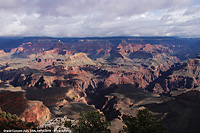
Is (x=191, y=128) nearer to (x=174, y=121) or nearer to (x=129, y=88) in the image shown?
(x=174, y=121)

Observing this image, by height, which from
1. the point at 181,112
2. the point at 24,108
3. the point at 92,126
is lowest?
the point at 181,112

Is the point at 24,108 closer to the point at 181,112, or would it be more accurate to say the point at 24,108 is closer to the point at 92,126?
the point at 92,126

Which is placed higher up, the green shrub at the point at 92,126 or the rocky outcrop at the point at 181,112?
the green shrub at the point at 92,126

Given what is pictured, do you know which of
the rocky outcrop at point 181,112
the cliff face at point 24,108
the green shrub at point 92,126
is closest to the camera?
the green shrub at point 92,126

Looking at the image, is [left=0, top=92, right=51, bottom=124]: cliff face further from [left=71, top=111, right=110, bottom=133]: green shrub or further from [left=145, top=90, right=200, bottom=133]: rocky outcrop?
[left=145, top=90, right=200, bottom=133]: rocky outcrop

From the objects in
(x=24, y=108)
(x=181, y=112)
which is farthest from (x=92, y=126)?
(x=181, y=112)

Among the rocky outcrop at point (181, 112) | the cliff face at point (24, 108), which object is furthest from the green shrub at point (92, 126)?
the rocky outcrop at point (181, 112)

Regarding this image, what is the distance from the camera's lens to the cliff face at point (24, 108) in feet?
210

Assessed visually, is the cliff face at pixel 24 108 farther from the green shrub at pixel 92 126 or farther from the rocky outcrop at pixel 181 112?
the rocky outcrop at pixel 181 112

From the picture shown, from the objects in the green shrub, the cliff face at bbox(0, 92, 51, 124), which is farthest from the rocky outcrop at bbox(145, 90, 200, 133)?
the cliff face at bbox(0, 92, 51, 124)

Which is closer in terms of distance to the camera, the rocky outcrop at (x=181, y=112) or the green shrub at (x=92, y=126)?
the green shrub at (x=92, y=126)

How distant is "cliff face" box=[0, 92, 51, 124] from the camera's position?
64.0 meters

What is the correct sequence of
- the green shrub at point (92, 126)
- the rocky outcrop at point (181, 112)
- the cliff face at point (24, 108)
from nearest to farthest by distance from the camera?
the green shrub at point (92, 126), the rocky outcrop at point (181, 112), the cliff face at point (24, 108)

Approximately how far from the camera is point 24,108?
66.1 metres
